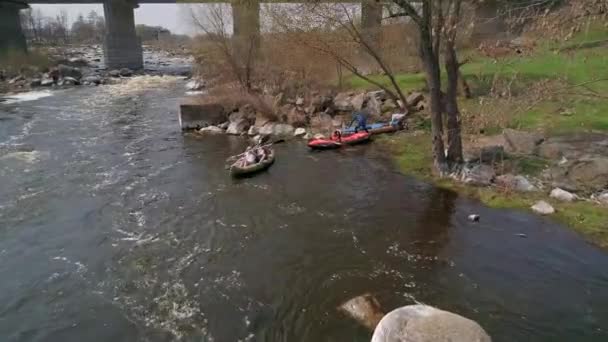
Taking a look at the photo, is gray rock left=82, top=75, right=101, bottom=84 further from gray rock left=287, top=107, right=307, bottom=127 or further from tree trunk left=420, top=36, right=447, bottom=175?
tree trunk left=420, top=36, right=447, bottom=175

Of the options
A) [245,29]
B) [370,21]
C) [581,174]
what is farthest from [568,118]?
[245,29]

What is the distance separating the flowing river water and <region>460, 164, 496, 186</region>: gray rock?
966 mm

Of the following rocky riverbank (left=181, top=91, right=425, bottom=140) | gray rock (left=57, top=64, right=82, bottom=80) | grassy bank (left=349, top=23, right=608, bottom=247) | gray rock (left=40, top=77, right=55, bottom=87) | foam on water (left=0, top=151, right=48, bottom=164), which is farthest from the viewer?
gray rock (left=57, top=64, right=82, bottom=80)

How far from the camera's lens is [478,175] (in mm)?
13219

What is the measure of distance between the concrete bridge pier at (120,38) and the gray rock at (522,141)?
5313 cm

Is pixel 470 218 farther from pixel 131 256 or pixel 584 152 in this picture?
pixel 131 256

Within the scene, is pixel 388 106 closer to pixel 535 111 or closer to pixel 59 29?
pixel 535 111

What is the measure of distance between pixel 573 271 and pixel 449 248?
7.82ft

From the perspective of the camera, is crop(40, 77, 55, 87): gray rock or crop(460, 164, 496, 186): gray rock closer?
crop(460, 164, 496, 186): gray rock

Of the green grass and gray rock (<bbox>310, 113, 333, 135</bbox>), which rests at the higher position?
the green grass

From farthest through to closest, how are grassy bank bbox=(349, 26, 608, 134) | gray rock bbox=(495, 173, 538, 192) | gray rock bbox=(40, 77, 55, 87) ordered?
gray rock bbox=(40, 77, 55, 87), gray rock bbox=(495, 173, 538, 192), grassy bank bbox=(349, 26, 608, 134)

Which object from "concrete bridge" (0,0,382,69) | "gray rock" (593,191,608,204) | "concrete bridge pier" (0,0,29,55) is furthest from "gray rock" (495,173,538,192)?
"concrete bridge pier" (0,0,29,55)

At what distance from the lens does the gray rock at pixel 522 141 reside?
567 inches

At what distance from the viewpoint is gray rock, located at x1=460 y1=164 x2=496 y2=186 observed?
1302 cm
